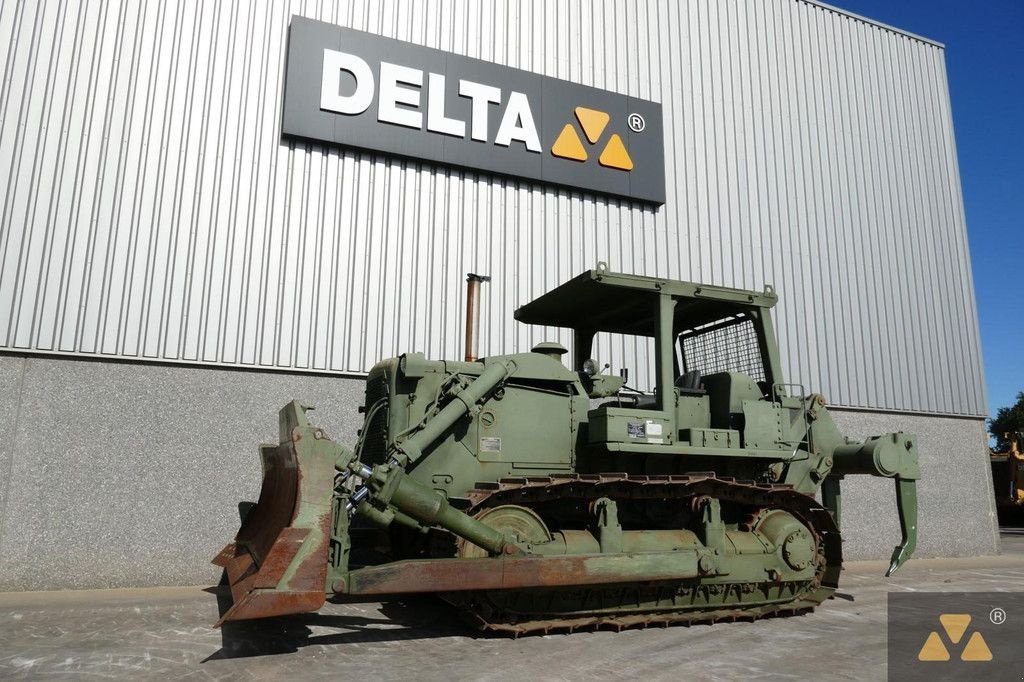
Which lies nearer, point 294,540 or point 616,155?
point 294,540

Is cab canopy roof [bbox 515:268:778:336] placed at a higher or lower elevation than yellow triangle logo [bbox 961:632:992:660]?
higher

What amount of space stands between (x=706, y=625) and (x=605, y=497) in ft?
5.11

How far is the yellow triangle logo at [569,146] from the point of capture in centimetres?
1170

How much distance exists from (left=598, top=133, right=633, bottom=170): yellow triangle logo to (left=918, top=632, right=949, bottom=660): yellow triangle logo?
8536 mm

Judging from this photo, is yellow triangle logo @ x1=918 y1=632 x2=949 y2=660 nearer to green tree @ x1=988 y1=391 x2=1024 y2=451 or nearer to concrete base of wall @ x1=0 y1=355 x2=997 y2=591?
concrete base of wall @ x1=0 y1=355 x2=997 y2=591

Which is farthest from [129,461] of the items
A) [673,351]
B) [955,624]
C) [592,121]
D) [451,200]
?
[955,624]

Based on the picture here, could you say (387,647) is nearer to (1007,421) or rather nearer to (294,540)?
(294,540)

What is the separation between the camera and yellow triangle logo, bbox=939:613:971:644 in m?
6.24

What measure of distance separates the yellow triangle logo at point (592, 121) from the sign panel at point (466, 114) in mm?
20

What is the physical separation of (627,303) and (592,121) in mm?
5605

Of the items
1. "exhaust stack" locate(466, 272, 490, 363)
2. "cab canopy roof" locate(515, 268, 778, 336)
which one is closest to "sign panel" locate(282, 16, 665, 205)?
"exhaust stack" locate(466, 272, 490, 363)

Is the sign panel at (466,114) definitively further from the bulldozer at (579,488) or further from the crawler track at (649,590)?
the crawler track at (649,590)

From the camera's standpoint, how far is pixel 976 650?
5.63m

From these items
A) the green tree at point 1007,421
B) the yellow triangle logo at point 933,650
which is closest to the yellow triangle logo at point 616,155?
the yellow triangle logo at point 933,650
